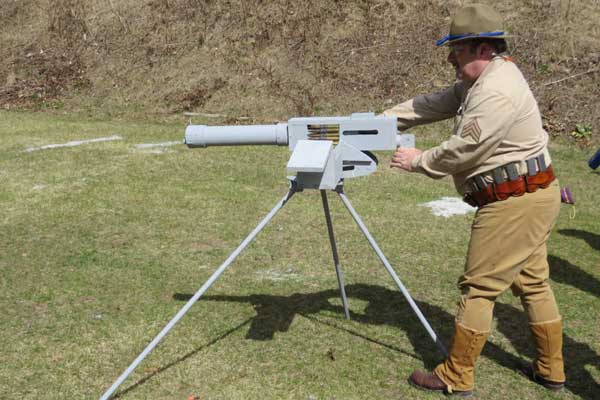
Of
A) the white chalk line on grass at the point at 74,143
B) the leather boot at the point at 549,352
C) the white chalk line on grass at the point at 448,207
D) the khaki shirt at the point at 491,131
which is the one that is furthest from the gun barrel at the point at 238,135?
the white chalk line on grass at the point at 74,143

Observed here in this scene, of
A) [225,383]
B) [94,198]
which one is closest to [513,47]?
[94,198]

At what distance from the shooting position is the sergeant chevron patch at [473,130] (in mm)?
3057

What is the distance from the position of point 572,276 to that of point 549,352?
6.76 feet

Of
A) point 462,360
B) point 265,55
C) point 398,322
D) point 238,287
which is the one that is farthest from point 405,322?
point 265,55

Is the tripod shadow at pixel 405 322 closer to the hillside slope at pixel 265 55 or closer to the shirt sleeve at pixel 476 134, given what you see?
the shirt sleeve at pixel 476 134

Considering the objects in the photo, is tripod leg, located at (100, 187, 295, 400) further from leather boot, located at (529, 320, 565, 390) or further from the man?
leather boot, located at (529, 320, 565, 390)

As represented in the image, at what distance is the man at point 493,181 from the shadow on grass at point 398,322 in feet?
1.46

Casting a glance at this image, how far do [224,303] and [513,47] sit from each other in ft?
34.7

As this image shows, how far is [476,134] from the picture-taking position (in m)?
3.06

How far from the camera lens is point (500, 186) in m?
3.24

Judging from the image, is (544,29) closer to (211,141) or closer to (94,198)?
(94,198)

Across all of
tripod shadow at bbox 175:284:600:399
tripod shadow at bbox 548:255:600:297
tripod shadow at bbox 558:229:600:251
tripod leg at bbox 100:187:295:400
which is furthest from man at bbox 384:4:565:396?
tripod shadow at bbox 558:229:600:251

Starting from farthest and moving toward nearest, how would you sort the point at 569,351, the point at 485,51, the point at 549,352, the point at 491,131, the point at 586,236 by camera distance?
the point at 586,236 → the point at 569,351 → the point at 549,352 → the point at 485,51 → the point at 491,131

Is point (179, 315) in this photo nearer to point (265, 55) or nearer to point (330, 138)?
point (330, 138)
